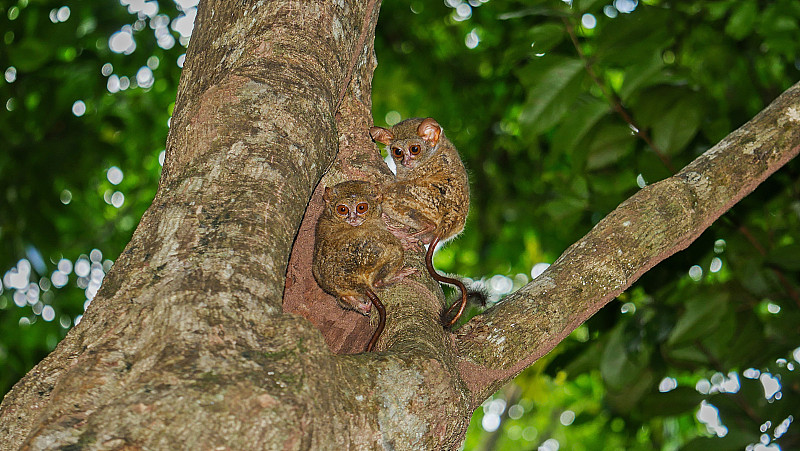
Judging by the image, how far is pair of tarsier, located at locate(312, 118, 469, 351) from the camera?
2.32 meters

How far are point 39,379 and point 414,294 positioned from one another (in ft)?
3.36

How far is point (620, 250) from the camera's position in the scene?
6.97 ft

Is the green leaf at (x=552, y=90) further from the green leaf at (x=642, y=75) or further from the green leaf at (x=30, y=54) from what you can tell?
the green leaf at (x=30, y=54)

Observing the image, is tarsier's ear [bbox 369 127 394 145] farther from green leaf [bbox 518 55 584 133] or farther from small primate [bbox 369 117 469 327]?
green leaf [bbox 518 55 584 133]

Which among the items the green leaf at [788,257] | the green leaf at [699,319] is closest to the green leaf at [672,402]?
the green leaf at [699,319]

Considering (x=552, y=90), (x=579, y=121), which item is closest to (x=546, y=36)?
(x=552, y=90)

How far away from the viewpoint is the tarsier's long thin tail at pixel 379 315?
6.77 ft

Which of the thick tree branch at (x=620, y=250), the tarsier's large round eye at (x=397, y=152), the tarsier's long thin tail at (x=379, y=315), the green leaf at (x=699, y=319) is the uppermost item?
the tarsier's long thin tail at (x=379, y=315)

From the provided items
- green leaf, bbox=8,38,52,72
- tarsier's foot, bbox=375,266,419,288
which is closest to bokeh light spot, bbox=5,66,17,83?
green leaf, bbox=8,38,52,72

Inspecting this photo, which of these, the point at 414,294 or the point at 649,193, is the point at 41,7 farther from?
the point at 649,193

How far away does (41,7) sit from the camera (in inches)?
164

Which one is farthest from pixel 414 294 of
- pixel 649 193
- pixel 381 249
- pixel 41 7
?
pixel 41 7

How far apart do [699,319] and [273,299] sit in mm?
2799

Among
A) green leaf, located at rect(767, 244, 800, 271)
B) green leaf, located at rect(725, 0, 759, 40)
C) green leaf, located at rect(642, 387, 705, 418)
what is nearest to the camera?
green leaf, located at rect(767, 244, 800, 271)
